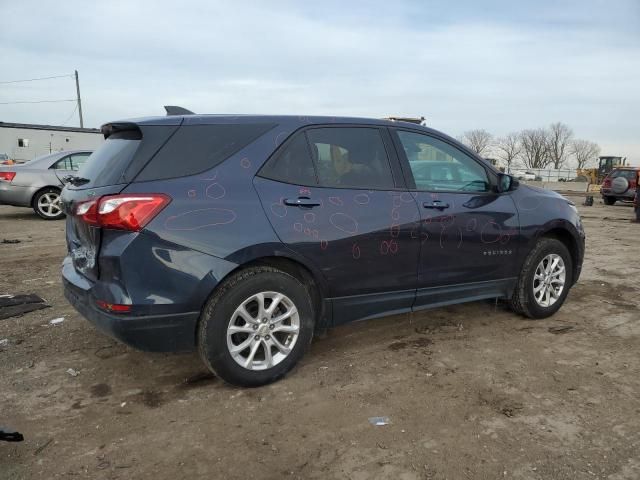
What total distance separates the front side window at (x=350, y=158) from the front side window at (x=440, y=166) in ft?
0.84

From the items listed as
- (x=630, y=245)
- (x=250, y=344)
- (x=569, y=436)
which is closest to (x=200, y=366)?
(x=250, y=344)

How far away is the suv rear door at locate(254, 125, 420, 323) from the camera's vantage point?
3232 millimetres

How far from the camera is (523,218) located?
173 inches

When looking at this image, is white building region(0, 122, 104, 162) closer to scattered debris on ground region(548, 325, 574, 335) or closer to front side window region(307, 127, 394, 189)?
front side window region(307, 127, 394, 189)

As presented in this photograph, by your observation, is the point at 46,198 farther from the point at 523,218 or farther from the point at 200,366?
the point at 523,218

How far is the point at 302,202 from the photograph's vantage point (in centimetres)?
325

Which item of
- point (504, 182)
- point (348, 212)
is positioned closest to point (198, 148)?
point (348, 212)

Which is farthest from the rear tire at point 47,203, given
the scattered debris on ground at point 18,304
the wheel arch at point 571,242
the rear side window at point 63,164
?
the wheel arch at point 571,242

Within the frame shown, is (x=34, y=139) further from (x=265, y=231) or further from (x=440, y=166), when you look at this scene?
(x=265, y=231)

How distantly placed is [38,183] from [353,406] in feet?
32.7

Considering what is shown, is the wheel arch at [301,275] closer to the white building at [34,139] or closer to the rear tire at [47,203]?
the rear tire at [47,203]

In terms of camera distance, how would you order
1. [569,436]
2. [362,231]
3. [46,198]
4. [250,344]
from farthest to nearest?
[46,198] → [362,231] → [250,344] → [569,436]

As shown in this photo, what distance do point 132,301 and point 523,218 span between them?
3.23 m

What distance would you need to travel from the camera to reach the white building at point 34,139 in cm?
3272
